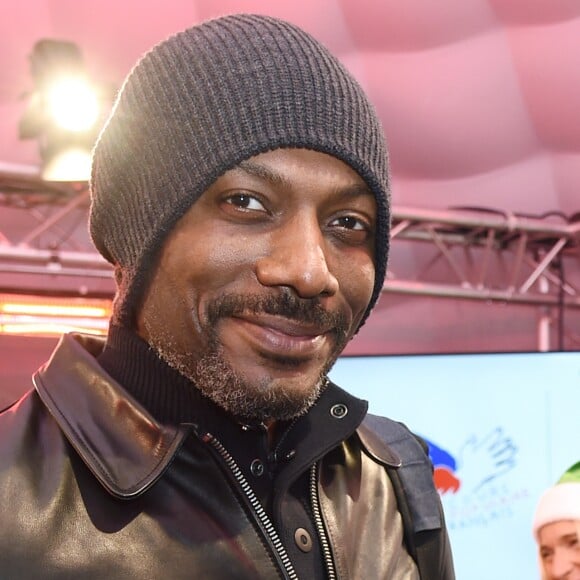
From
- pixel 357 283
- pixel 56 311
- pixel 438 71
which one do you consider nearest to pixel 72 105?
pixel 56 311

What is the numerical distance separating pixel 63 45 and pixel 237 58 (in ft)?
5.49

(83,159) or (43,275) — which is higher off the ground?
(83,159)

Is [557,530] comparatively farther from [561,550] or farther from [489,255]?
[489,255]

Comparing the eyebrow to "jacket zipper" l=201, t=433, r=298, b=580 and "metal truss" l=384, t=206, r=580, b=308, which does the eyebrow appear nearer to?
"jacket zipper" l=201, t=433, r=298, b=580

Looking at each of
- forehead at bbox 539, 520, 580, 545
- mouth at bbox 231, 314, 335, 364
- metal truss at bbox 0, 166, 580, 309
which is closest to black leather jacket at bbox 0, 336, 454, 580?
mouth at bbox 231, 314, 335, 364

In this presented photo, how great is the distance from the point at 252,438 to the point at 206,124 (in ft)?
1.03

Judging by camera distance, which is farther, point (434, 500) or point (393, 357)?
point (393, 357)

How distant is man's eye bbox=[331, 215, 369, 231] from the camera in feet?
2.73

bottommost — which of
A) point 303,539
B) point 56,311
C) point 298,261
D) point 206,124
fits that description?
point 303,539

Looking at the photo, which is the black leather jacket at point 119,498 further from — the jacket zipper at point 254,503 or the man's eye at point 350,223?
the man's eye at point 350,223

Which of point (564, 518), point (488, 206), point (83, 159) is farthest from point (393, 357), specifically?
point (488, 206)

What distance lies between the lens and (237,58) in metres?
0.81

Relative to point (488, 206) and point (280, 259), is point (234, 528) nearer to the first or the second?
point (280, 259)

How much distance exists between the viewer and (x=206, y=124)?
80cm
